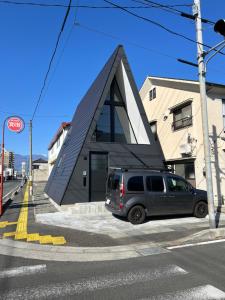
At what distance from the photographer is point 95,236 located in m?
8.63

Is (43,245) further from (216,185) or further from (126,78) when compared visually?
(126,78)

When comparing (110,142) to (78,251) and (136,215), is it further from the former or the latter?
(78,251)

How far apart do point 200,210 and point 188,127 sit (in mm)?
5612

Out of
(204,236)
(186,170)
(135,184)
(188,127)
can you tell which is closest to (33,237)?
(135,184)

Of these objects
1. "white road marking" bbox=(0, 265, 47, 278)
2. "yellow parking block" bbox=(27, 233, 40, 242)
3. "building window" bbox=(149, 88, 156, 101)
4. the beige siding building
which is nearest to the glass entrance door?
the beige siding building

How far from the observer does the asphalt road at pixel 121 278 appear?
4496mm

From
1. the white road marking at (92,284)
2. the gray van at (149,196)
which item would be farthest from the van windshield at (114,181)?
the white road marking at (92,284)

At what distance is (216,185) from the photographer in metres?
14.2

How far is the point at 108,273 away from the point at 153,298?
1367 mm

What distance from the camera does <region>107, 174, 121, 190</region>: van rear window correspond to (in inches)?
429

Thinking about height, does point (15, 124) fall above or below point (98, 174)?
above

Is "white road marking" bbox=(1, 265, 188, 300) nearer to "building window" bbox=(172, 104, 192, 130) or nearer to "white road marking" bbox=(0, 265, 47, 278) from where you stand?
"white road marking" bbox=(0, 265, 47, 278)

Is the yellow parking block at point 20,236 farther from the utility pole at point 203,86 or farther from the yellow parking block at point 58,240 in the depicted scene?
the utility pole at point 203,86

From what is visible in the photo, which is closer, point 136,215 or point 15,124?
point 136,215
